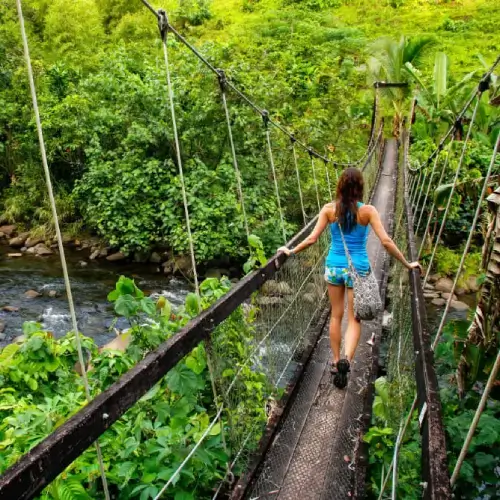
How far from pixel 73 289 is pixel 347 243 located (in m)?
5.14

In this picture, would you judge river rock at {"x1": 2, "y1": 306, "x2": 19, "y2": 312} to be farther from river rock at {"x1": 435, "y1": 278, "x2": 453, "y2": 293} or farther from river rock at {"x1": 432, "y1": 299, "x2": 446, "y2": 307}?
river rock at {"x1": 435, "y1": 278, "x2": 453, "y2": 293}

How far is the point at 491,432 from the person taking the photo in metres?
1.41

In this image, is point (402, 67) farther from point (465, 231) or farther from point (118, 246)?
point (118, 246)

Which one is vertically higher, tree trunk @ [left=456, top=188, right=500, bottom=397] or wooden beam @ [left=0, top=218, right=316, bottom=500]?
wooden beam @ [left=0, top=218, right=316, bottom=500]

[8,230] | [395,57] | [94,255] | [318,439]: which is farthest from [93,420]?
[395,57]

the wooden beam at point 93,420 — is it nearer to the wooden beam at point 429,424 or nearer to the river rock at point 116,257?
the wooden beam at point 429,424

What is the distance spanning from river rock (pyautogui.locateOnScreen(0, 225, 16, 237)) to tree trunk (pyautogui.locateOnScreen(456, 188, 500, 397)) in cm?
839

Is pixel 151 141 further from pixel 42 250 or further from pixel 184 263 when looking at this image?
pixel 42 250

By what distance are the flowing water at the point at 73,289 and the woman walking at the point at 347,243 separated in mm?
3430

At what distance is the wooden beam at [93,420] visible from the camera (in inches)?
24.0

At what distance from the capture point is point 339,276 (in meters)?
1.96

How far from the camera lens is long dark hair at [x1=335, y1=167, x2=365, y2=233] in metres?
1.80

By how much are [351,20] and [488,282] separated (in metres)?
19.8

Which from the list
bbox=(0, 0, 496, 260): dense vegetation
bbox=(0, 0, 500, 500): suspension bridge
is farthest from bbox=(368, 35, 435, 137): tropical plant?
bbox=(0, 0, 500, 500): suspension bridge
